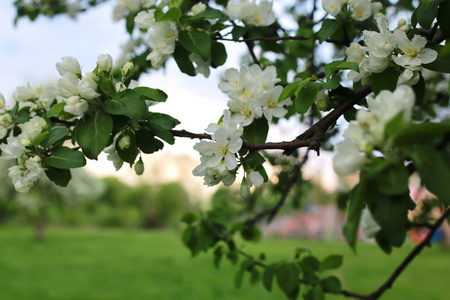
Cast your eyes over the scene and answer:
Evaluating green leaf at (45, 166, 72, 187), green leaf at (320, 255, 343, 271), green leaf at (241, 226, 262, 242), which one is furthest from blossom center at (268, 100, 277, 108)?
green leaf at (241, 226, 262, 242)

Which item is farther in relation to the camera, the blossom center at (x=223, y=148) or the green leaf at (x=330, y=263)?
the green leaf at (x=330, y=263)

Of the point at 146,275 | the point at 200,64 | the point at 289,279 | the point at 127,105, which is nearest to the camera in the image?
the point at 127,105

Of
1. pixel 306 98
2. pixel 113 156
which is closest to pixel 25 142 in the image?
pixel 113 156

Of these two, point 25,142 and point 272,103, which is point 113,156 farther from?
point 272,103

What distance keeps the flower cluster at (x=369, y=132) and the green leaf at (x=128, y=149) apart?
527mm

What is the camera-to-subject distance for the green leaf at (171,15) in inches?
44.6

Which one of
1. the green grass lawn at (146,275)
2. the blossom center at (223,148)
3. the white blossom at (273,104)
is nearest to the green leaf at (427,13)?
the white blossom at (273,104)

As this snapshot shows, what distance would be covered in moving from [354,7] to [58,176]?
999 millimetres

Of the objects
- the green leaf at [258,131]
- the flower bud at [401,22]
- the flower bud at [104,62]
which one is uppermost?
the flower bud at [401,22]

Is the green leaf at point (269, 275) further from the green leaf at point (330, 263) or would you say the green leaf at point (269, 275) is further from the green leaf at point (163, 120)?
the green leaf at point (163, 120)

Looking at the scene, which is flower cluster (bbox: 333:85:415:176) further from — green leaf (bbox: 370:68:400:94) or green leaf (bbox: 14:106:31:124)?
green leaf (bbox: 14:106:31:124)

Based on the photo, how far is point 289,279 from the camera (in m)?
1.54

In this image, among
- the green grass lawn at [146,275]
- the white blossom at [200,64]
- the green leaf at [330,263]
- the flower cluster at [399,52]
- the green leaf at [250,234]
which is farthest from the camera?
the green grass lawn at [146,275]

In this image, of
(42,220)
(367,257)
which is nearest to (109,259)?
(42,220)
